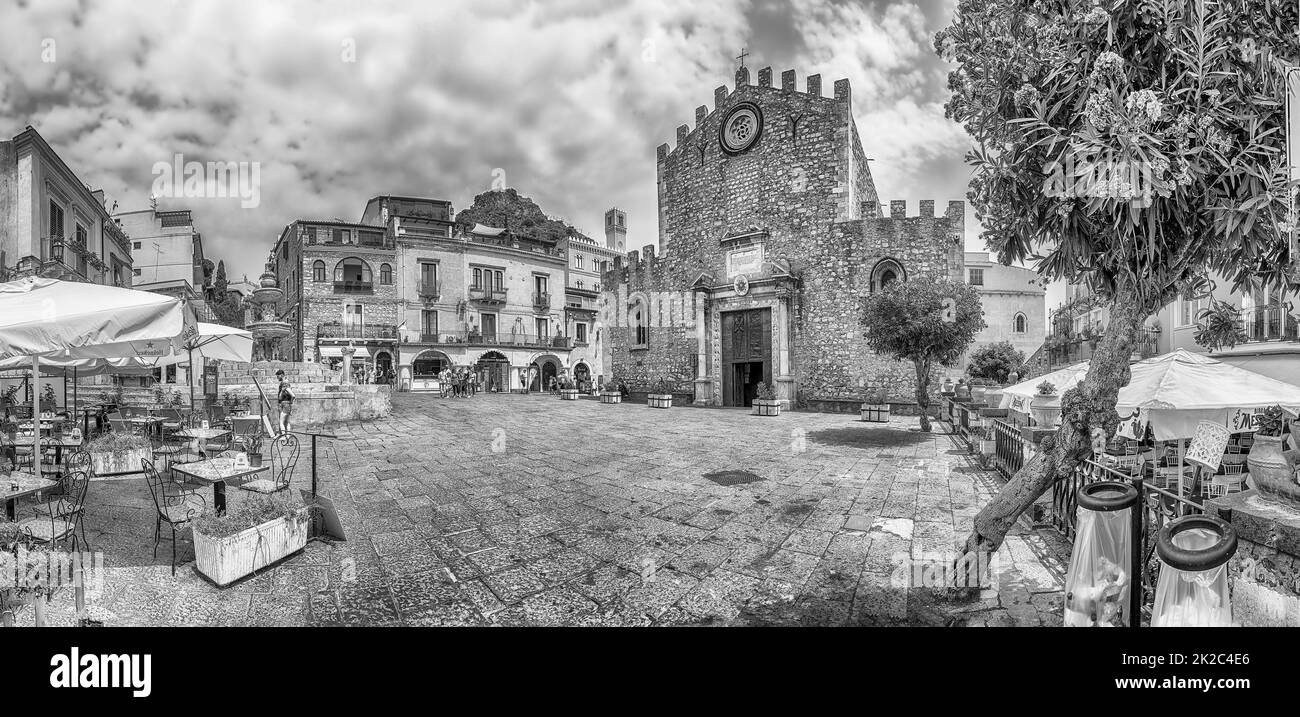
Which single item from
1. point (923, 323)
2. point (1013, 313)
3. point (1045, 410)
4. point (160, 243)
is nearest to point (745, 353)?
point (923, 323)

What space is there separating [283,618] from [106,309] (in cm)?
337

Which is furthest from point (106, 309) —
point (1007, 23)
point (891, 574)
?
point (1007, 23)

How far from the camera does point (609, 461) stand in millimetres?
8508

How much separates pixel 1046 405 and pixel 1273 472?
Answer: 746 centimetres

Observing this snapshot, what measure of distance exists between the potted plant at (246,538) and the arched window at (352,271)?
3604 centimetres

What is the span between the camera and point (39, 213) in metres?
15.3

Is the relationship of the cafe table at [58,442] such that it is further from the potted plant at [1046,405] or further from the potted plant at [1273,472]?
the potted plant at [1046,405]

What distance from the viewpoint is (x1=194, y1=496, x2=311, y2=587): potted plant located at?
11.8 feet

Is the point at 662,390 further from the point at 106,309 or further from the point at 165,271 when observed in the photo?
the point at 165,271

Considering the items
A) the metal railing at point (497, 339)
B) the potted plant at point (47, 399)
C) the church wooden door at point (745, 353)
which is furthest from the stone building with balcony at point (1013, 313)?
the potted plant at point (47, 399)

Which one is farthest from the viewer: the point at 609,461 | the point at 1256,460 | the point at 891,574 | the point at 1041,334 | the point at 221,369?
the point at 1041,334

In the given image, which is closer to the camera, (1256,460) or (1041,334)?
(1256,460)

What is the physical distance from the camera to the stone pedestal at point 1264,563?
7.11ft

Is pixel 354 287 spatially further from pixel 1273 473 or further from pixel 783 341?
pixel 1273 473
